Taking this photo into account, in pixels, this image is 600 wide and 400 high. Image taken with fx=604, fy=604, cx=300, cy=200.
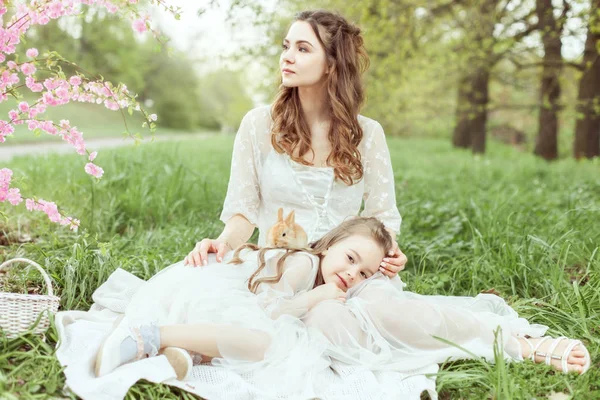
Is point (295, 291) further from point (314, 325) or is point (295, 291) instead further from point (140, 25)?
point (140, 25)

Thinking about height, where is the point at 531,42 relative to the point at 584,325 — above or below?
above

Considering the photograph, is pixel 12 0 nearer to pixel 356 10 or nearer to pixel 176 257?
pixel 176 257

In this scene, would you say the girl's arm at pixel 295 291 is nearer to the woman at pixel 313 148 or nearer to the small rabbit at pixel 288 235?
the small rabbit at pixel 288 235

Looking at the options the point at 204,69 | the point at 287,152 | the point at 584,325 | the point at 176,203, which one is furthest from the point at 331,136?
the point at 204,69

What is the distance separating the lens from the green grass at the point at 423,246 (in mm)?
2236

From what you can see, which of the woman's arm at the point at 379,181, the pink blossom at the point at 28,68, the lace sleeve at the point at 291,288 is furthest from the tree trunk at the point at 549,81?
the pink blossom at the point at 28,68

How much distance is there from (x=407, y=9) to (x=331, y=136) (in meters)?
5.03

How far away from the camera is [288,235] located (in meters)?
2.83

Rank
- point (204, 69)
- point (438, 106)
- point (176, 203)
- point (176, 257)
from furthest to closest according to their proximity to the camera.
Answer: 1. point (204, 69)
2. point (438, 106)
3. point (176, 203)
4. point (176, 257)

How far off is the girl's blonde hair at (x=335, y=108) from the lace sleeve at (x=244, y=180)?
14cm

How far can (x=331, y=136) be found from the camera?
3.10m

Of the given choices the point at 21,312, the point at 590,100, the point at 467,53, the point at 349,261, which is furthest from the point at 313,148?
the point at 590,100

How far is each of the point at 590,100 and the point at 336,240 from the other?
6765mm

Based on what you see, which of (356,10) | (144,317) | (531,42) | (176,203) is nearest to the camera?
(144,317)
